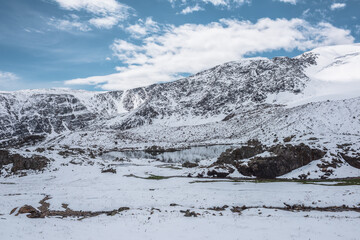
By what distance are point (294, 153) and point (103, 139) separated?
14541 cm

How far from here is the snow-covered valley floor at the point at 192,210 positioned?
17.0 m

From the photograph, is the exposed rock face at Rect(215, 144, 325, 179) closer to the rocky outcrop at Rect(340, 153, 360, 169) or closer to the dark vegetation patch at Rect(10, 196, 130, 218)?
the rocky outcrop at Rect(340, 153, 360, 169)

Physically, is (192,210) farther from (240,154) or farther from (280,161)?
(240,154)

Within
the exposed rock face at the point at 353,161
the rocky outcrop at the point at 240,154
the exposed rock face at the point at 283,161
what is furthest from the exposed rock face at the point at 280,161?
the rocky outcrop at the point at 240,154

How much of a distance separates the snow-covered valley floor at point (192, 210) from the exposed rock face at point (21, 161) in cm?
1251

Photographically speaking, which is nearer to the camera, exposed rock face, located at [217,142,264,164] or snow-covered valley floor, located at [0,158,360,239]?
snow-covered valley floor, located at [0,158,360,239]

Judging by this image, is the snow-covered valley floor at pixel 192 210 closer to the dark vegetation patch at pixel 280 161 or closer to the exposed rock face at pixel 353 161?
the dark vegetation patch at pixel 280 161

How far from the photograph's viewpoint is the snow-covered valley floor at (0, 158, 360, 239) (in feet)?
55.7

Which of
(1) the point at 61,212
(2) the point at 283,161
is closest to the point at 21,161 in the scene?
(1) the point at 61,212

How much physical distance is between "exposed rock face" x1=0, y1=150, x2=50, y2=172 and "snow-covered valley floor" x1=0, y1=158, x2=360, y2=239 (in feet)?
41.1

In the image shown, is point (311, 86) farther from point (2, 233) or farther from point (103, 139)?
point (2, 233)

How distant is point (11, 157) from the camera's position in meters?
57.1

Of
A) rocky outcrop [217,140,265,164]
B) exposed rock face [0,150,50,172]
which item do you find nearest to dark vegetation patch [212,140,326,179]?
rocky outcrop [217,140,265,164]

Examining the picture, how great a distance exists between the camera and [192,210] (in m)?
24.4
